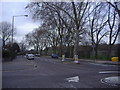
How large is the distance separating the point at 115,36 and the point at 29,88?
35.4m

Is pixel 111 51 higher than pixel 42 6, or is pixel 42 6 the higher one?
pixel 42 6

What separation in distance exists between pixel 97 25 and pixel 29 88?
38.2 meters

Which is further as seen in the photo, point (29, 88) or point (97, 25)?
point (97, 25)

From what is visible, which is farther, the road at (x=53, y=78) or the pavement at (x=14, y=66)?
the pavement at (x=14, y=66)

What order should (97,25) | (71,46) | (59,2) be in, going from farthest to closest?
(71,46) → (97,25) → (59,2)

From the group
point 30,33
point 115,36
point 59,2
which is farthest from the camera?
point 30,33

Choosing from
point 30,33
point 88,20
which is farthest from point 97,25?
point 30,33

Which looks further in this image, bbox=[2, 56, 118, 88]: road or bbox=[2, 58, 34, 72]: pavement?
bbox=[2, 58, 34, 72]: pavement

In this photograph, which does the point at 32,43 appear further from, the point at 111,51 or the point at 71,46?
the point at 111,51

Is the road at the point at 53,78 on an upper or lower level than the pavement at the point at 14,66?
lower

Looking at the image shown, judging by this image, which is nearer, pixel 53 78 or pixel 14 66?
pixel 53 78

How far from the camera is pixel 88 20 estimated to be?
41.9 metres

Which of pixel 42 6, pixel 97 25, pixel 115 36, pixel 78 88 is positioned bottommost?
pixel 78 88

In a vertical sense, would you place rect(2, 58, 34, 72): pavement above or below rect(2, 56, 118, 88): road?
above
